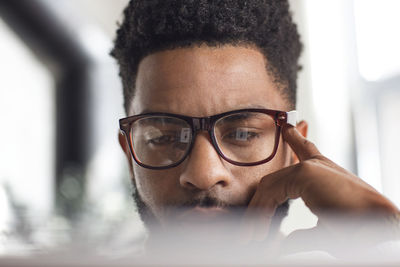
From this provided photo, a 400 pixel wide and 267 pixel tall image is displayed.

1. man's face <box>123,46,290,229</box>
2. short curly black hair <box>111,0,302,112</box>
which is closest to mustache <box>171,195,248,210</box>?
man's face <box>123,46,290,229</box>

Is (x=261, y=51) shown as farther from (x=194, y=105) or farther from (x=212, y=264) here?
(x=212, y=264)

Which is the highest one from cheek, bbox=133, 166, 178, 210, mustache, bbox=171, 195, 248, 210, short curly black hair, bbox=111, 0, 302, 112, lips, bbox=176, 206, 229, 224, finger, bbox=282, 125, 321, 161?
short curly black hair, bbox=111, 0, 302, 112

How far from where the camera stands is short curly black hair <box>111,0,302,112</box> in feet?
1.13

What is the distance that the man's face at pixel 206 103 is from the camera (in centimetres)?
32

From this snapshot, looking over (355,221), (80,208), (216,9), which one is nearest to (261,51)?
(216,9)

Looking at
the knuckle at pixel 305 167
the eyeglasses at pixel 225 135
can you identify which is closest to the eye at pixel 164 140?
the eyeglasses at pixel 225 135

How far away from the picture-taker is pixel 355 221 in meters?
0.25

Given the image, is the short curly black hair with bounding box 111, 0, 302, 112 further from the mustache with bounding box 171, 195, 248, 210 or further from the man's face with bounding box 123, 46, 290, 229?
the mustache with bounding box 171, 195, 248, 210

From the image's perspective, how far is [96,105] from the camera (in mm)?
476

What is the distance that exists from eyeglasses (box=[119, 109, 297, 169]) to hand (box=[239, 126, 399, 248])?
2 centimetres

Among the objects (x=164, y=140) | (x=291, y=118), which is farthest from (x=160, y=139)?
(x=291, y=118)

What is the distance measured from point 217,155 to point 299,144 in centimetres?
7

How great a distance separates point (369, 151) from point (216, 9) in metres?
0.17

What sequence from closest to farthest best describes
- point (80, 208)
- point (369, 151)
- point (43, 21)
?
point (369, 151) → point (43, 21) → point (80, 208)
